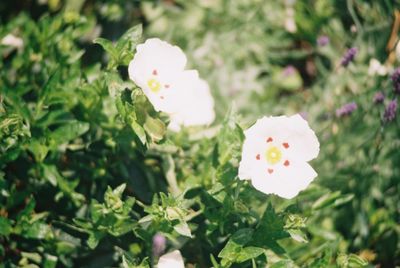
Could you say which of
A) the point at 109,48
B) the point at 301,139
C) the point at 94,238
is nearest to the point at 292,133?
the point at 301,139

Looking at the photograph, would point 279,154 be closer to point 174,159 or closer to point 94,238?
point 174,159

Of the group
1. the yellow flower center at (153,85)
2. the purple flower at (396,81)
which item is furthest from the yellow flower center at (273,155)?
the purple flower at (396,81)

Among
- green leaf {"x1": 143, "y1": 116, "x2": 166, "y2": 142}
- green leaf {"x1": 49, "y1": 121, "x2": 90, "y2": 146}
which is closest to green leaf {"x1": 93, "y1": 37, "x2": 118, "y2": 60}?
green leaf {"x1": 143, "y1": 116, "x2": 166, "y2": 142}

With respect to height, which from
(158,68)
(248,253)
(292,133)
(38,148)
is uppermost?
(158,68)

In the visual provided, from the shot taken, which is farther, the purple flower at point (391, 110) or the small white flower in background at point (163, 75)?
the purple flower at point (391, 110)

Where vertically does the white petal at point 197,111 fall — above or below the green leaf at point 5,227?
above

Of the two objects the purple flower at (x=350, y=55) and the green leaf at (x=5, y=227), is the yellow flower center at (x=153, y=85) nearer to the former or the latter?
the green leaf at (x=5, y=227)

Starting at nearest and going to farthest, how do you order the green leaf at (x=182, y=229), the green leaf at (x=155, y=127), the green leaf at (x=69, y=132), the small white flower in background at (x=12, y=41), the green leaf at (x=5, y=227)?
the green leaf at (x=182, y=229), the green leaf at (x=155, y=127), the green leaf at (x=5, y=227), the green leaf at (x=69, y=132), the small white flower in background at (x=12, y=41)
